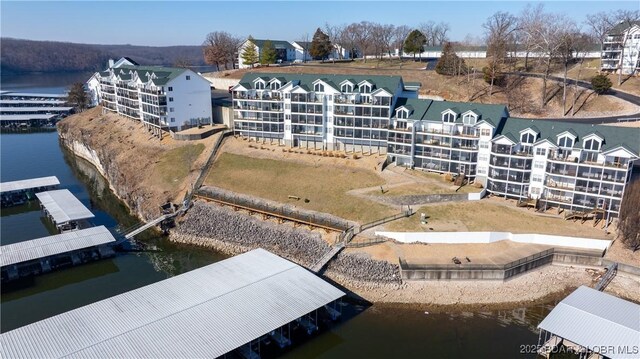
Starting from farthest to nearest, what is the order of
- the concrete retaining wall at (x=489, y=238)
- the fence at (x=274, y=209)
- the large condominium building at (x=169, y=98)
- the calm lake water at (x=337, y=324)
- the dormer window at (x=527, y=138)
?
the large condominium building at (x=169, y=98) → the dormer window at (x=527, y=138) → the fence at (x=274, y=209) → the concrete retaining wall at (x=489, y=238) → the calm lake water at (x=337, y=324)

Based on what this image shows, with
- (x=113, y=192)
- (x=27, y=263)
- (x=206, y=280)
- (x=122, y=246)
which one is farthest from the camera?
(x=113, y=192)

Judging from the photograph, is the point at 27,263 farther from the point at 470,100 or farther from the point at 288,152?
the point at 470,100

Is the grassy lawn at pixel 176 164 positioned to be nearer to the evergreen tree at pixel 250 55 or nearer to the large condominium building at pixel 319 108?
the large condominium building at pixel 319 108

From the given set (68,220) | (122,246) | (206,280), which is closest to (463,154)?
(206,280)

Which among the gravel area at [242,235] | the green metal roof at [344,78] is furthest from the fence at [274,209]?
the green metal roof at [344,78]

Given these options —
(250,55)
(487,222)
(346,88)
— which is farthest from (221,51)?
(487,222)

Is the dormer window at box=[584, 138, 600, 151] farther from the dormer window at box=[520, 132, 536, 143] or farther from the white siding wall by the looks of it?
the white siding wall

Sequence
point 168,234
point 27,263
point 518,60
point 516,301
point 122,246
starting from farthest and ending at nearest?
point 518,60, point 168,234, point 122,246, point 27,263, point 516,301
